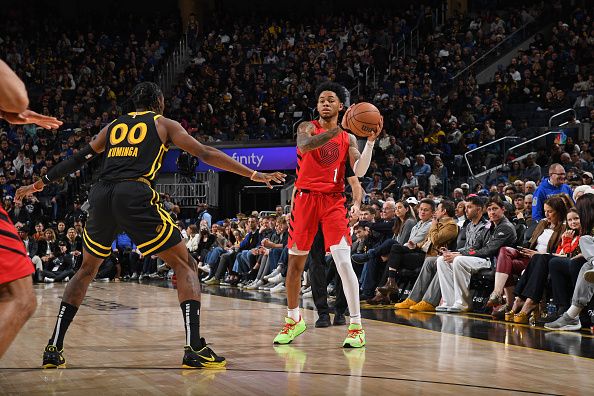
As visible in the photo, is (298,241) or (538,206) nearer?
(298,241)

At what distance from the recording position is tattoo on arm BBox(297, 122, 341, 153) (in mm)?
5434

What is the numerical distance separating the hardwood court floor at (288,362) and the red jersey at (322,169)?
1.15 m

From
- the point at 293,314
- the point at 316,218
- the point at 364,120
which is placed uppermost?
the point at 364,120

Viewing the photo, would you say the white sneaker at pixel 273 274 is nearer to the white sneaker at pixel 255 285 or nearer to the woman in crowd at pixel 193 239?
the white sneaker at pixel 255 285

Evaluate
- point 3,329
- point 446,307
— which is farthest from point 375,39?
point 3,329

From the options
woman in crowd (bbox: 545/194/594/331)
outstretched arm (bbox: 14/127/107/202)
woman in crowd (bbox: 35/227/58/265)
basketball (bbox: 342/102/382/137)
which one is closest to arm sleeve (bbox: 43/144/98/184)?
outstretched arm (bbox: 14/127/107/202)

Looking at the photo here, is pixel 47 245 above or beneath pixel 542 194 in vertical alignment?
beneath

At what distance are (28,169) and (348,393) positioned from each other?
1674 cm

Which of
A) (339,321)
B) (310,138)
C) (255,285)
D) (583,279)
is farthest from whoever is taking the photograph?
(255,285)

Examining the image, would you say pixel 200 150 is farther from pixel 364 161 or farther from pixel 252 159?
pixel 252 159

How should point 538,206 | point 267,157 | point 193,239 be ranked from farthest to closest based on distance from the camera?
point 267,157, point 193,239, point 538,206

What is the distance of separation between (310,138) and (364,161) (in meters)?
0.47

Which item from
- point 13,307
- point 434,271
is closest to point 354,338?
point 13,307

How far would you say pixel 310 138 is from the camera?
18.2ft
